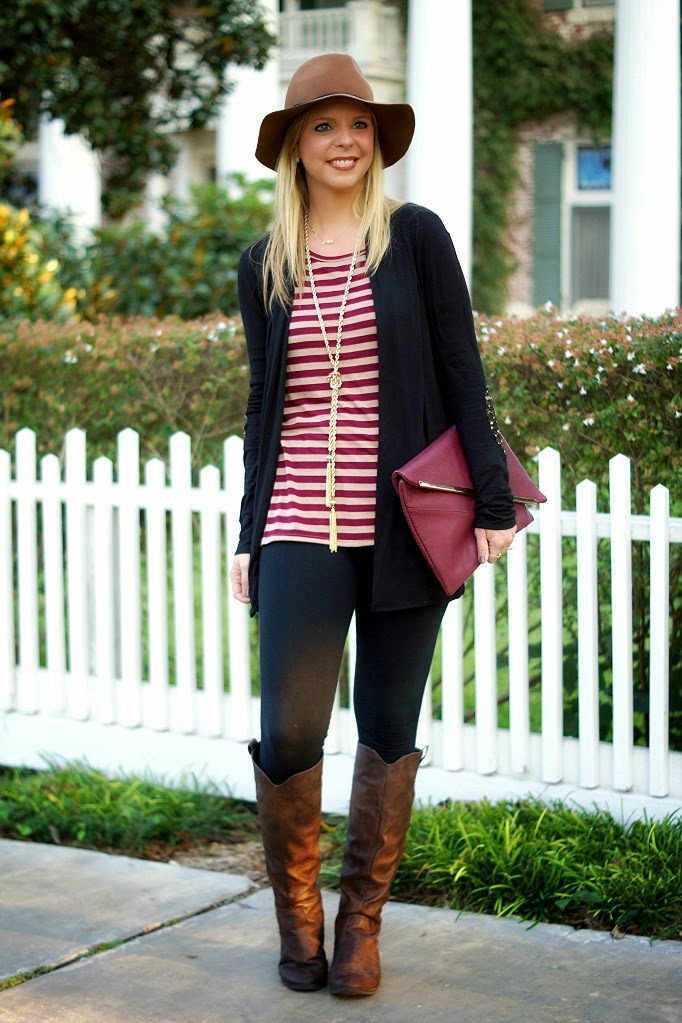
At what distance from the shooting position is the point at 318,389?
295cm

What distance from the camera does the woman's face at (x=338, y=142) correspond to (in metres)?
2.95

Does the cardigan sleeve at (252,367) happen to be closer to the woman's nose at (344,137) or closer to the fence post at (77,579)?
the woman's nose at (344,137)

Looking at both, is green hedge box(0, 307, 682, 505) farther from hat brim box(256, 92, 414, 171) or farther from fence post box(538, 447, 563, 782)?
hat brim box(256, 92, 414, 171)

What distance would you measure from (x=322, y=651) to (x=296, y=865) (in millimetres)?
482

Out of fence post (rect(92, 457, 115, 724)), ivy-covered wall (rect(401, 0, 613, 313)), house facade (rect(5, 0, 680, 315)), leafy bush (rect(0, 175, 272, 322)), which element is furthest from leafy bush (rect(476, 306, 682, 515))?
ivy-covered wall (rect(401, 0, 613, 313))

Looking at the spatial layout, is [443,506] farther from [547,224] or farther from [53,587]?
[547,224]

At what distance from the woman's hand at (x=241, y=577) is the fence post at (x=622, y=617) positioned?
1.17 m

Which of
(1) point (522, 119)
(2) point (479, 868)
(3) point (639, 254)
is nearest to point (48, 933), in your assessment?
(2) point (479, 868)

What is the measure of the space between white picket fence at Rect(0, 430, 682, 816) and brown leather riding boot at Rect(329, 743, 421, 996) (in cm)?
106

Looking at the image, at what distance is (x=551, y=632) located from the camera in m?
4.00

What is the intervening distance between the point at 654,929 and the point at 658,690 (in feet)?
2.27

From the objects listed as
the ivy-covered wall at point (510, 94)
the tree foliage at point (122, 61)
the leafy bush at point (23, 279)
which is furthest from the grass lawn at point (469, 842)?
the ivy-covered wall at point (510, 94)

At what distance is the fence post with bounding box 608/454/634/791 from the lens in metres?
3.82

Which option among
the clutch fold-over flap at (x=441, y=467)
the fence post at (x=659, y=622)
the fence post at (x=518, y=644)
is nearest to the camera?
the clutch fold-over flap at (x=441, y=467)
